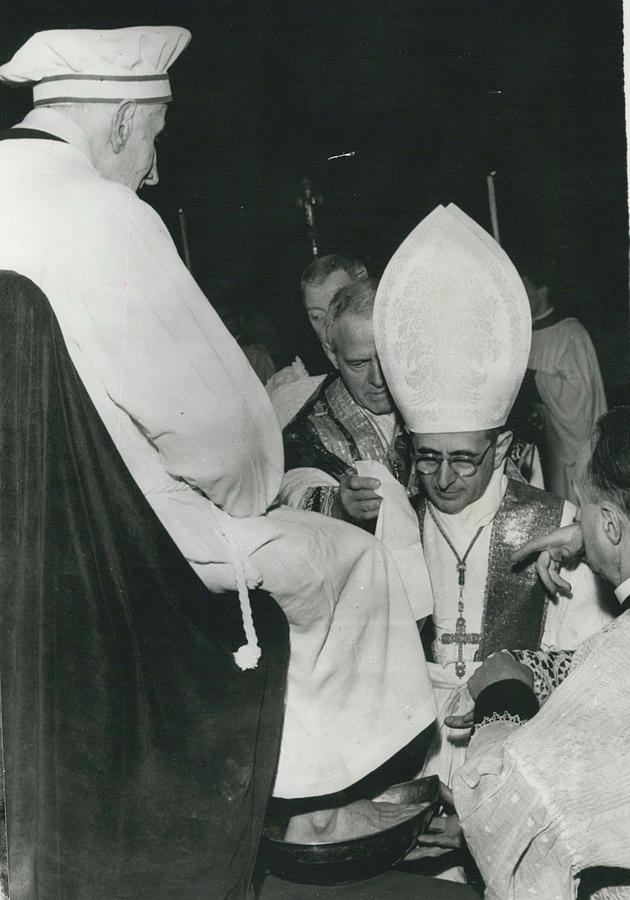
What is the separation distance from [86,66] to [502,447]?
1.13 m

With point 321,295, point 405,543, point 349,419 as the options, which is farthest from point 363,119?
point 405,543

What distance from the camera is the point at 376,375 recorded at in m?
2.23

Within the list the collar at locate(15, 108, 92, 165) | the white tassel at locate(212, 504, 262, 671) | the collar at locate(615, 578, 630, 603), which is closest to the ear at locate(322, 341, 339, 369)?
the white tassel at locate(212, 504, 262, 671)

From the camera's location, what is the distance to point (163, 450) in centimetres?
166

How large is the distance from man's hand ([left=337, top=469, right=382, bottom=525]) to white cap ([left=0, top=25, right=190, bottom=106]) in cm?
80

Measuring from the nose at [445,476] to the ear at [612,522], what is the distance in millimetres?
582

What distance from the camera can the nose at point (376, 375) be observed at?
2.22 metres

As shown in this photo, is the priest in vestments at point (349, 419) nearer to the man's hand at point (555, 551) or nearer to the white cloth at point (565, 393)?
the man's hand at point (555, 551)

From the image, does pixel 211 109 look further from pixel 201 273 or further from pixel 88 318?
pixel 88 318

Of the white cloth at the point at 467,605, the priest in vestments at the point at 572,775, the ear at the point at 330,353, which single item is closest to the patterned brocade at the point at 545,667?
the white cloth at the point at 467,605

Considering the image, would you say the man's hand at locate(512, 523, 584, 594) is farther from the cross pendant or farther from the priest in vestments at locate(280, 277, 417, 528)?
the priest in vestments at locate(280, 277, 417, 528)

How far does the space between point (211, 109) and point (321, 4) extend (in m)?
0.29

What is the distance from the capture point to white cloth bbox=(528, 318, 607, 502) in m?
2.46

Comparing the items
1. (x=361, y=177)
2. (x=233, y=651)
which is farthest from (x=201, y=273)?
(x=233, y=651)
